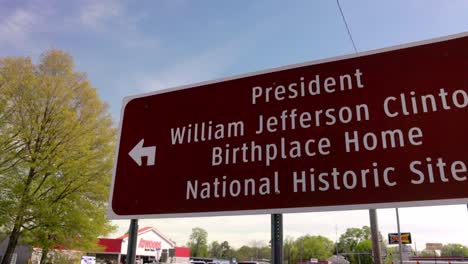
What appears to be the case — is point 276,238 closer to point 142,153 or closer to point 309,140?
point 309,140

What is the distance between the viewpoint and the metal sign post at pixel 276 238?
192cm

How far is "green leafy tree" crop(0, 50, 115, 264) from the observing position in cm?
1472

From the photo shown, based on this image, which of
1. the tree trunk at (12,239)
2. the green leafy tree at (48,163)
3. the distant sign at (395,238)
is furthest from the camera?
the distant sign at (395,238)

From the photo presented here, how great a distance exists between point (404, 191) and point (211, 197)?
107cm

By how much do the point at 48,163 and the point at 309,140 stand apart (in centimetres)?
1533

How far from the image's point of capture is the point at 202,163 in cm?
234

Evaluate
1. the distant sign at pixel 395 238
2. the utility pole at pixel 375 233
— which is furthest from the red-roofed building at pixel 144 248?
the utility pole at pixel 375 233

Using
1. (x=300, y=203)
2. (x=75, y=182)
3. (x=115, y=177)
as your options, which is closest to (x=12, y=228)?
(x=75, y=182)

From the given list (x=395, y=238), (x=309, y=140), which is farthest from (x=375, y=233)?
(x=395, y=238)

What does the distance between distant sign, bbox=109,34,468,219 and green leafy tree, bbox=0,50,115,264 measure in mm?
13900

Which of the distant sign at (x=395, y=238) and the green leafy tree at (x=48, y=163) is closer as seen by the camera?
the green leafy tree at (x=48, y=163)

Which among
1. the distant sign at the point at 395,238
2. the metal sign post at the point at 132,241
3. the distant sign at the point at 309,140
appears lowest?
the metal sign post at the point at 132,241

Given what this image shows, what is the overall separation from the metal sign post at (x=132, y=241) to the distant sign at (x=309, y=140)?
10 centimetres

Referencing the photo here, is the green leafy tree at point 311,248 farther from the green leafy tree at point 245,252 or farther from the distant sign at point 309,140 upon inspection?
the distant sign at point 309,140
